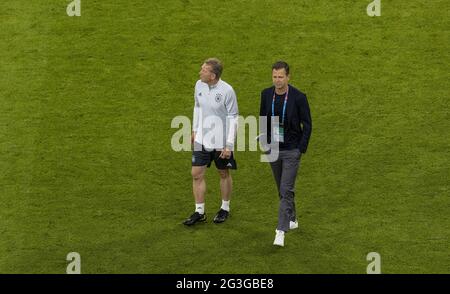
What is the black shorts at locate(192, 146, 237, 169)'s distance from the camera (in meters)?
12.0

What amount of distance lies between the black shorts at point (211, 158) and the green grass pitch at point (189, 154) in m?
0.79

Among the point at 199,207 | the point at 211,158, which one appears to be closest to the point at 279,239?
the point at 199,207

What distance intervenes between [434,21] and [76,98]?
20.3ft

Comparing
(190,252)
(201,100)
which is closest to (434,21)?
(201,100)

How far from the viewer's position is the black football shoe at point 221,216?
12.2 meters

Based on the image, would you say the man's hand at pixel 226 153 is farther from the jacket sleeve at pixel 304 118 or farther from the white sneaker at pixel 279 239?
the white sneaker at pixel 279 239

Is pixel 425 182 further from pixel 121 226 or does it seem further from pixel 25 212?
pixel 25 212

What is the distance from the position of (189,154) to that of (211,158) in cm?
191

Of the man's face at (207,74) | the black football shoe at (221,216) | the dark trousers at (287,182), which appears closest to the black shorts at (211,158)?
the black football shoe at (221,216)

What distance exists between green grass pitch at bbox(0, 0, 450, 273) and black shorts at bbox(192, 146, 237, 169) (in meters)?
0.79

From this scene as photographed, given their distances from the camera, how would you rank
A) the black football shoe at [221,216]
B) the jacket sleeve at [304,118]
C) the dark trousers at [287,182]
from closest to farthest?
the jacket sleeve at [304,118], the dark trousers at [287,182], the black football shoe at [221,216]

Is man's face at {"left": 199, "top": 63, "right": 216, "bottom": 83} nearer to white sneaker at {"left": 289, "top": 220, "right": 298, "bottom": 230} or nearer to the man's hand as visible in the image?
the man's hand

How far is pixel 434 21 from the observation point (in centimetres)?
1633

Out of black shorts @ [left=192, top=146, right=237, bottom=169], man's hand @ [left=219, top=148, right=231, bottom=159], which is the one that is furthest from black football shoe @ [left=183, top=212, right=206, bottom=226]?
man's hand @ [left=219, top=148, right=231, bottom=159]
